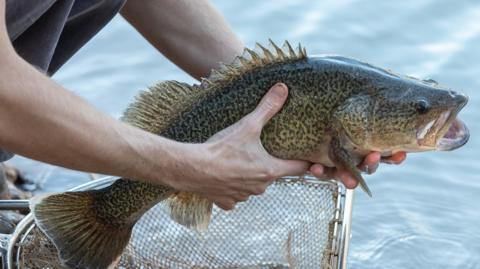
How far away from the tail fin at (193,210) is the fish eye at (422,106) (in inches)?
29.8

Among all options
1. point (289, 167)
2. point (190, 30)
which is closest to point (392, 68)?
point (190, 30)

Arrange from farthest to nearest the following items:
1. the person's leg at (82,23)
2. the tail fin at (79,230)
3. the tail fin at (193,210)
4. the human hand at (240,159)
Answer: the person's leg at (82,23)
the tail fin at (193,210)
the tail fin at (79,230)
the human hand at (240,159)

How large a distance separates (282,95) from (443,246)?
2435 mm

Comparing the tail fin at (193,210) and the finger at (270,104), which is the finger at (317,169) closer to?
the finger at (270,104)

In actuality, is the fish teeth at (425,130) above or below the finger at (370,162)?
above

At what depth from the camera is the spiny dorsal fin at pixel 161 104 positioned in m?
3.22

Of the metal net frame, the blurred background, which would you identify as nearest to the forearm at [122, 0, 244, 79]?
the metal net frame

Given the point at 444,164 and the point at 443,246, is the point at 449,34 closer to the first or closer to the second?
the point at 444,164

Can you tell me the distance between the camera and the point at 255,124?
10.1 feet

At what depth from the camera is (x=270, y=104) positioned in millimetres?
3094

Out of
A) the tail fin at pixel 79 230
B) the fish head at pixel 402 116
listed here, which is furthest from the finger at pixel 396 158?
the tail fin at pixel 79 230

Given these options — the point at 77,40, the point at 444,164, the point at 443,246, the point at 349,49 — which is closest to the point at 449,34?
the point at 349,49

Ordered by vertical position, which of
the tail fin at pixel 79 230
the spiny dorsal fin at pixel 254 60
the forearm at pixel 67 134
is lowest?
the tail fin at pixel 79 230

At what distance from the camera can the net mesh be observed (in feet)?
12.6
